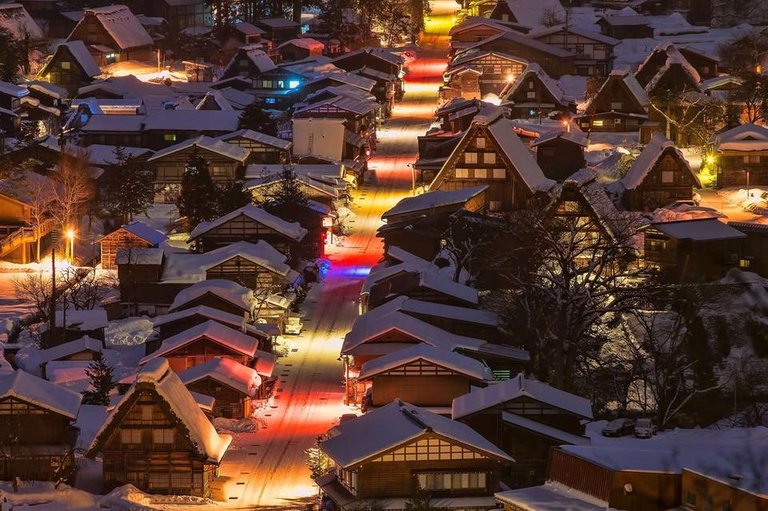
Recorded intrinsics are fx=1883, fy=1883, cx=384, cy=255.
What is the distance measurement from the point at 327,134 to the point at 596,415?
20767 mm

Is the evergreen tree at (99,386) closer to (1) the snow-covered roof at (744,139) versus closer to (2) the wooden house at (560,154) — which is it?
(2) the wooden house at (560,154)

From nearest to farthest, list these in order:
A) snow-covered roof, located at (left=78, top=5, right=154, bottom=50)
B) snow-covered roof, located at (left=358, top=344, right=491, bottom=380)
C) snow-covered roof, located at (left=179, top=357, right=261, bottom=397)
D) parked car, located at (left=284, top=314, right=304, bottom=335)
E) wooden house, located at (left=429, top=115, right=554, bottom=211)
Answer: snow-covered roof, located at (left=358, top=344, right=491, bottom=380) → snow-covered roof, located at (left=179, top=357, right=261, bottom=397) → parked car, located at (left=284, top=314, right=304, bottom=335) → wooden house, located at (left=429, top=115, right=554, bottom=211) → snow-covered roof, located at (left=78, top=5, right=154, bottom=50)

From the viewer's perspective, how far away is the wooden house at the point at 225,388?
1171 inches

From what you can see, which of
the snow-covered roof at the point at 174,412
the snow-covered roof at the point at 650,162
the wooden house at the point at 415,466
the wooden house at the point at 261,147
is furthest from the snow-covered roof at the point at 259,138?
the wooden house at the point at 415,466

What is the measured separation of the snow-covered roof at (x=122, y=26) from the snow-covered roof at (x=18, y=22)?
6.24 ft

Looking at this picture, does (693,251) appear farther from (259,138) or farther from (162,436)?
(259,138)

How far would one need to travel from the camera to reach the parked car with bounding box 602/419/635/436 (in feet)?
91.8

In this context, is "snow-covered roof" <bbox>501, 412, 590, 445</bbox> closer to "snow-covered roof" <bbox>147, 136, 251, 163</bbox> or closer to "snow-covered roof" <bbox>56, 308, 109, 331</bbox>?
"snow-covered roof" <bbox>56, 308, 109, 331</bbox>

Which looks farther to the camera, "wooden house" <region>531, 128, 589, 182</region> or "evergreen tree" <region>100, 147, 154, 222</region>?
"wooden house" <region>531, 128, 589, 182</region>

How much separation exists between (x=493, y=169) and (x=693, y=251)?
297 inches

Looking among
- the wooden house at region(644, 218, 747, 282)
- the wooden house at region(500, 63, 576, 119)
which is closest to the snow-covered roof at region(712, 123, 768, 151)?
the wooden house at region(644, 218, 747, 282)

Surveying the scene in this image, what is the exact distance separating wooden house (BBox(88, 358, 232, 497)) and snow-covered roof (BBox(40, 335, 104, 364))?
6580 millimetres

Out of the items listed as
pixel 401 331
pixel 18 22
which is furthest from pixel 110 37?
pixel 401 331

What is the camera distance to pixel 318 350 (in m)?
33.6
